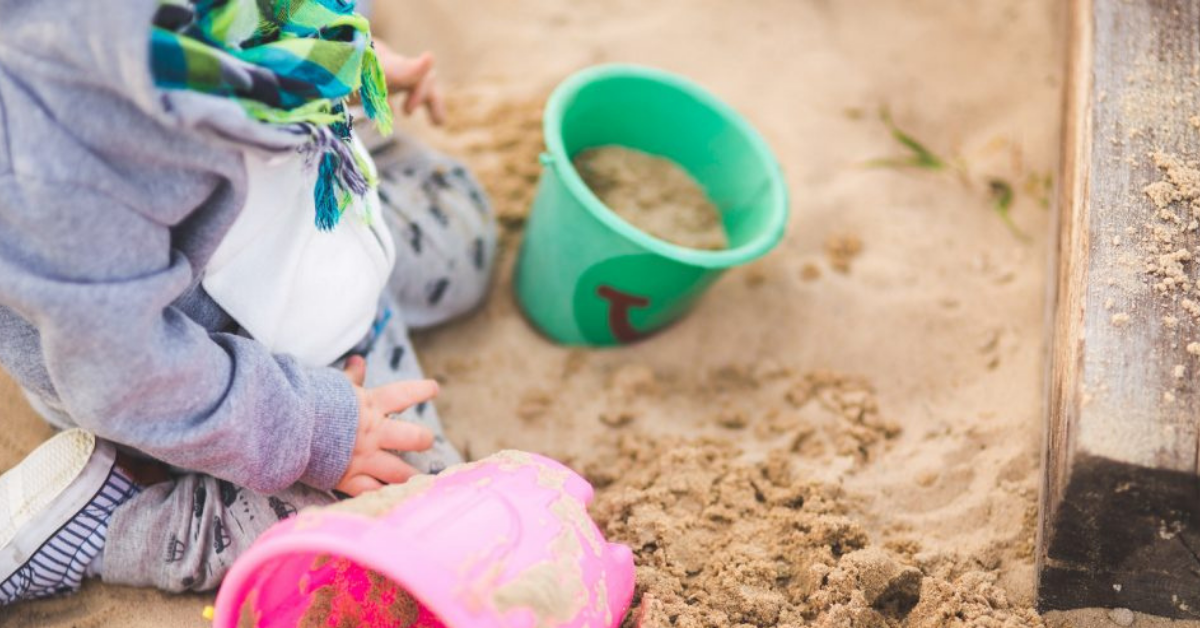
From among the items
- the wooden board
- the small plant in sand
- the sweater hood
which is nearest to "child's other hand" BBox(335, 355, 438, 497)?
the sweater hood

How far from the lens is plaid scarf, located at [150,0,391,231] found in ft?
3.01

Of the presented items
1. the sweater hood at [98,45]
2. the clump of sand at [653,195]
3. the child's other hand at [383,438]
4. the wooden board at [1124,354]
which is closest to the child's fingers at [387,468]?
the child's other hand at [383,438]

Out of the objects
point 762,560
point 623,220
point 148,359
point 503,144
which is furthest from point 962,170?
point 148,359

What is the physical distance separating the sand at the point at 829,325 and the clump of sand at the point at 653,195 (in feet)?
0.37

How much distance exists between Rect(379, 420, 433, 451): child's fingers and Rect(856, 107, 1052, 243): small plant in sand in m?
1.08

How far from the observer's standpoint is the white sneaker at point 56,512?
1239mm

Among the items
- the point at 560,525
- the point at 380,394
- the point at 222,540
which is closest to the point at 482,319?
the point at 380,394

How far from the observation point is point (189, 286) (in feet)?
3.67

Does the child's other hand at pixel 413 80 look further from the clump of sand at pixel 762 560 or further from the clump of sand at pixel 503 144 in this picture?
the clump of sand at pixel 762 560

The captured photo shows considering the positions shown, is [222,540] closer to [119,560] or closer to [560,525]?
[119,560]

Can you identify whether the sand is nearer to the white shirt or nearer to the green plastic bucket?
the green plastic bucket

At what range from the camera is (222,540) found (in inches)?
50.6

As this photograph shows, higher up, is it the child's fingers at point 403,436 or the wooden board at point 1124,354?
the wooden board at point 1124,354

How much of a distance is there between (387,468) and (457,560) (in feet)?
1.16
